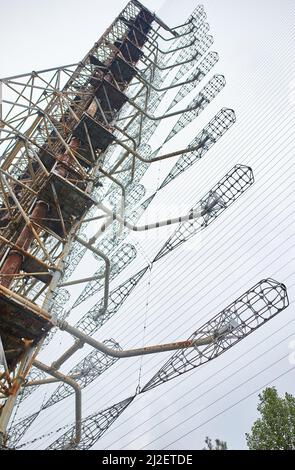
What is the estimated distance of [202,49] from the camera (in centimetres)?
2723

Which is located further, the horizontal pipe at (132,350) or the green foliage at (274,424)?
the green foliage at (274,424)

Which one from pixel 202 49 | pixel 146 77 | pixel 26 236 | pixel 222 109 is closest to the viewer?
pixel 26 236

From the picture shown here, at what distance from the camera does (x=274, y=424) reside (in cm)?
1894

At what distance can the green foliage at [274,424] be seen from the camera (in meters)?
18.1

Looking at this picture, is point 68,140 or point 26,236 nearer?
point 26,236

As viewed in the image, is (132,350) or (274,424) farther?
(274,424)

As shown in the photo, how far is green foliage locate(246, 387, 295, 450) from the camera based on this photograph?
59.5 ft

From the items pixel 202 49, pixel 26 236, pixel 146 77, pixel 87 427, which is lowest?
pixel 87 427

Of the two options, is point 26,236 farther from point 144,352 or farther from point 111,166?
point 111,166

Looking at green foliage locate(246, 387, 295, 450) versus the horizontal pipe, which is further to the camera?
green foliage locate(246, 387, 295, 450)

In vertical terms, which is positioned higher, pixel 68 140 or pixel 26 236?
pixel 68 140

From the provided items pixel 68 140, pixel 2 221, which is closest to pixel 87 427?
pixel 2 221
